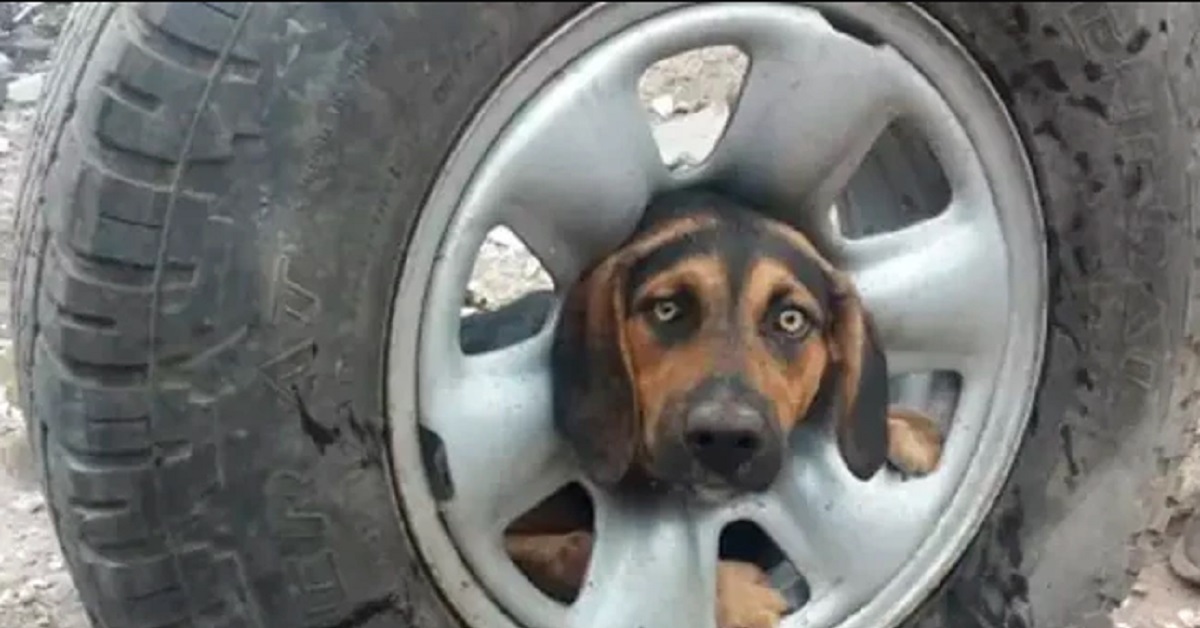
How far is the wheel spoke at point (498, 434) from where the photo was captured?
243 centimetres

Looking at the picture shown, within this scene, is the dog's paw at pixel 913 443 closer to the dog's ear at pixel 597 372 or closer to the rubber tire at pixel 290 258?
the rubber tire at pixel 290 258

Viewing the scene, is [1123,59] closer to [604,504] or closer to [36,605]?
[604,504]

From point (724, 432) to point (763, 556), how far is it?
436 mm

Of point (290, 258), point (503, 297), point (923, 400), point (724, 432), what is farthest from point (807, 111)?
point (503, 297)

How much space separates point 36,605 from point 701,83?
1.79m

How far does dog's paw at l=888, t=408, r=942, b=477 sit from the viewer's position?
2.67 meters

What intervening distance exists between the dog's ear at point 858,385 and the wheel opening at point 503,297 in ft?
1.13

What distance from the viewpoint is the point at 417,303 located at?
2355 mm

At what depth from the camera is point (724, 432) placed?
2396mm

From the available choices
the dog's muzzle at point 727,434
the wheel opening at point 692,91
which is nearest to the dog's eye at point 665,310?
the dog's muzzle at point 727,434

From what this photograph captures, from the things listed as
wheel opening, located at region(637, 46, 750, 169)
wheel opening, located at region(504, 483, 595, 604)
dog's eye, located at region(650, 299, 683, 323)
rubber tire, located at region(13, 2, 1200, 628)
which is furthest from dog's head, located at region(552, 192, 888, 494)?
wheel opening, located at region(637, 46, 750, 169)

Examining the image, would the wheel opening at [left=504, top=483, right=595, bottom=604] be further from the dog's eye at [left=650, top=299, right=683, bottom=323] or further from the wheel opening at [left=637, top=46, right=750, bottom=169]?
the wheel opening at [left=637, top=46, right=750, bottom=169]

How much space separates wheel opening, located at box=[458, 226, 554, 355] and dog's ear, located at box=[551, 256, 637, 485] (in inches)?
4.0

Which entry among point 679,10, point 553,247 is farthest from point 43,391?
point 679,10
